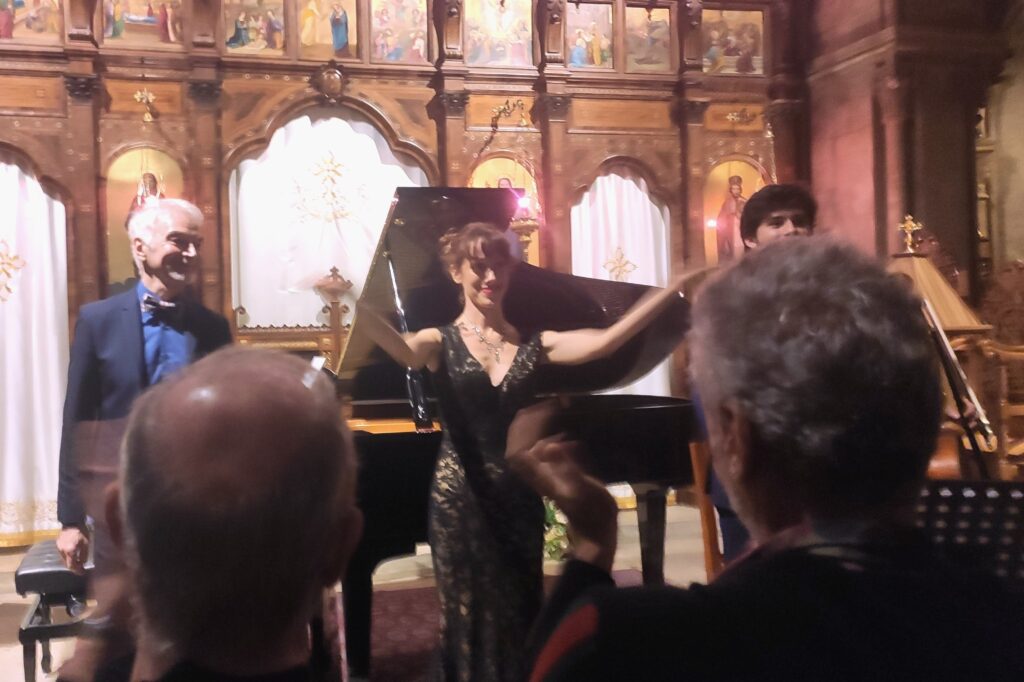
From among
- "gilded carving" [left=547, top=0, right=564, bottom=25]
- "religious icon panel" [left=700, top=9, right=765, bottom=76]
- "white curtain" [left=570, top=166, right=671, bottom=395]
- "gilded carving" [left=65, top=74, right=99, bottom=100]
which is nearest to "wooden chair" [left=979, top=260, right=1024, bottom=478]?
"white curtain" [left=570, top=166, right=671, bottom=395]

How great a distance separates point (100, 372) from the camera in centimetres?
273

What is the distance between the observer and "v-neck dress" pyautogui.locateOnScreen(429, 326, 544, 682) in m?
2.60

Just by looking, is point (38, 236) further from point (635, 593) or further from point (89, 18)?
point (635, 593)

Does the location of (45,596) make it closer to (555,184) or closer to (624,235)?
(555,184)

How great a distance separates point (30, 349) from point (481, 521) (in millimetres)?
5050

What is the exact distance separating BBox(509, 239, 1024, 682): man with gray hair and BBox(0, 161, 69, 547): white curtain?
6399 mm

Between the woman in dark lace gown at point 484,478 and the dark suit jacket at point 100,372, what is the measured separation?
2.61 ft

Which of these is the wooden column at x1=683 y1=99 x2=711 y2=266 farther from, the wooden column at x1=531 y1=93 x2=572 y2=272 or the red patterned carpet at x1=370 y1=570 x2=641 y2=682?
the red patterned carpet at x1=370 y1=570 x2=641 y2=682

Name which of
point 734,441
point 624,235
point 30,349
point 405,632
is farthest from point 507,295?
point 30,349

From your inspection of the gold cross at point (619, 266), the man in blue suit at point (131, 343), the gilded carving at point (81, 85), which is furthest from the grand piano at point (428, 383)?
the gilded carving at point (81, 85)

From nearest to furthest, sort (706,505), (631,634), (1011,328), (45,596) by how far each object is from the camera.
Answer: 1. (631,634)
2. (706,505)
3. (45,596)
4. (1011,328)

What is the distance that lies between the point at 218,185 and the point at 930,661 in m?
6.59

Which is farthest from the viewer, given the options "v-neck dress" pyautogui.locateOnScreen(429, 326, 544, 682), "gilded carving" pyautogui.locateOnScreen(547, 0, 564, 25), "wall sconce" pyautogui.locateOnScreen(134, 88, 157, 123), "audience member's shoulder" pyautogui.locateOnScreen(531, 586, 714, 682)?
"gilded carving" pyautogui.locateOnScreen(547, 0, 564, 25)

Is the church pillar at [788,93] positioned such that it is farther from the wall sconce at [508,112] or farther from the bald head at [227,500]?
the bald head at [227,500]
